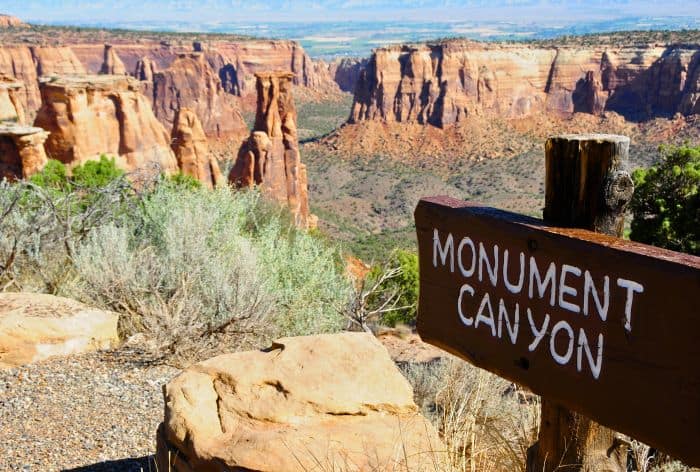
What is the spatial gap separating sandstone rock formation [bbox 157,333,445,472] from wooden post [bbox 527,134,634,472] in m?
0.51

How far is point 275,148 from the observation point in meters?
38.8

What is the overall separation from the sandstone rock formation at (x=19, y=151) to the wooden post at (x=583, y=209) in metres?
19.7

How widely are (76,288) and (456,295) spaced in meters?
5.09

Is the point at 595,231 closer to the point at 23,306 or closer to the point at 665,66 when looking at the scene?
the point at 23,306

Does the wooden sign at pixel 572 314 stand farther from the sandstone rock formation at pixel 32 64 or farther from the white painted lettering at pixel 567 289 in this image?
the sandstone rock formation at pixel 32 64

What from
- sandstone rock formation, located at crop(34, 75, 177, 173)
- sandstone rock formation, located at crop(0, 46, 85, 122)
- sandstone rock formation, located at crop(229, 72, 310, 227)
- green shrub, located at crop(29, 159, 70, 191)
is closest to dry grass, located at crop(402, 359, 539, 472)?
green shrub, located at crop(29, 159, 70, 191)

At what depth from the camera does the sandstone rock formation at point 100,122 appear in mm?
23391

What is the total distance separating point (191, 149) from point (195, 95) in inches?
1825

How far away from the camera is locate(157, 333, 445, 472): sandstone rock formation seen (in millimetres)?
2633

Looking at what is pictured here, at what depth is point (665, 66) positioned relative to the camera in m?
68.2

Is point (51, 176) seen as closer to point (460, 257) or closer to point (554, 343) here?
point (460, 257)

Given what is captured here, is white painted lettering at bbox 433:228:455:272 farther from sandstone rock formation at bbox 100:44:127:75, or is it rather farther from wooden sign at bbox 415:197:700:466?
sandstone rock formation at bbox 100:44:127:75

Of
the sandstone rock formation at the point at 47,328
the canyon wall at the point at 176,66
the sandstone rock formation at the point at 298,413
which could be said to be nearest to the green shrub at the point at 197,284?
the sandstone rock formation at the point at 47,328

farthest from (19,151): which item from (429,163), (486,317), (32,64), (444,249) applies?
(32,64)
